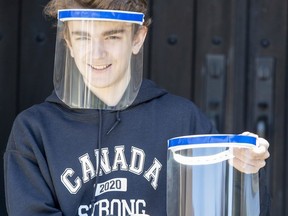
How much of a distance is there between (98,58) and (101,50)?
2 cm

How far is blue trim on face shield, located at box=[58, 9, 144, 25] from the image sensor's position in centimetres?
229

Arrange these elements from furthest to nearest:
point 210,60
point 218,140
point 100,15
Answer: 1. point 210,60
2. point 100,15
3. point 218,140

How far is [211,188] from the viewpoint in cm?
212

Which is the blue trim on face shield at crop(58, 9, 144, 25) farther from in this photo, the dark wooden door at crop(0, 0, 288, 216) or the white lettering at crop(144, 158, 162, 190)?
the dark wooden door at crop(0, 0, 288, 216)

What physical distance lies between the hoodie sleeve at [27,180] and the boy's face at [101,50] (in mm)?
195

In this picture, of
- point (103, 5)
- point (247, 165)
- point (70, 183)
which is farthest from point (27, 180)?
point (247, 165)

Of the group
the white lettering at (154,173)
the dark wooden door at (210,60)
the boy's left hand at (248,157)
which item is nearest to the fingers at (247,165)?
the boy's left hand at (248,157)

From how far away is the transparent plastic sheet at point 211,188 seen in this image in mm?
2125

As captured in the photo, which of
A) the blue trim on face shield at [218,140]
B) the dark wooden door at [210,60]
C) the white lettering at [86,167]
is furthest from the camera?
the dark wooden door at [210,60]

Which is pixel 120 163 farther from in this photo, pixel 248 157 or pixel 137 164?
pixel 248 157

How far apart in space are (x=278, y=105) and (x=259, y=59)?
15 centimetres

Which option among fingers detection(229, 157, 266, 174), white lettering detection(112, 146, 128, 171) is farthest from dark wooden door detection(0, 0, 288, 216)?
fingers detection(229, 157, 266, 174)

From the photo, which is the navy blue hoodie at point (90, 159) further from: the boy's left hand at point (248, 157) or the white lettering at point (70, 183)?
the boy's left hand at point (248, 157)

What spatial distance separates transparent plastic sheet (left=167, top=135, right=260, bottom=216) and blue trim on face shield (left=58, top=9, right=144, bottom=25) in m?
0.33
